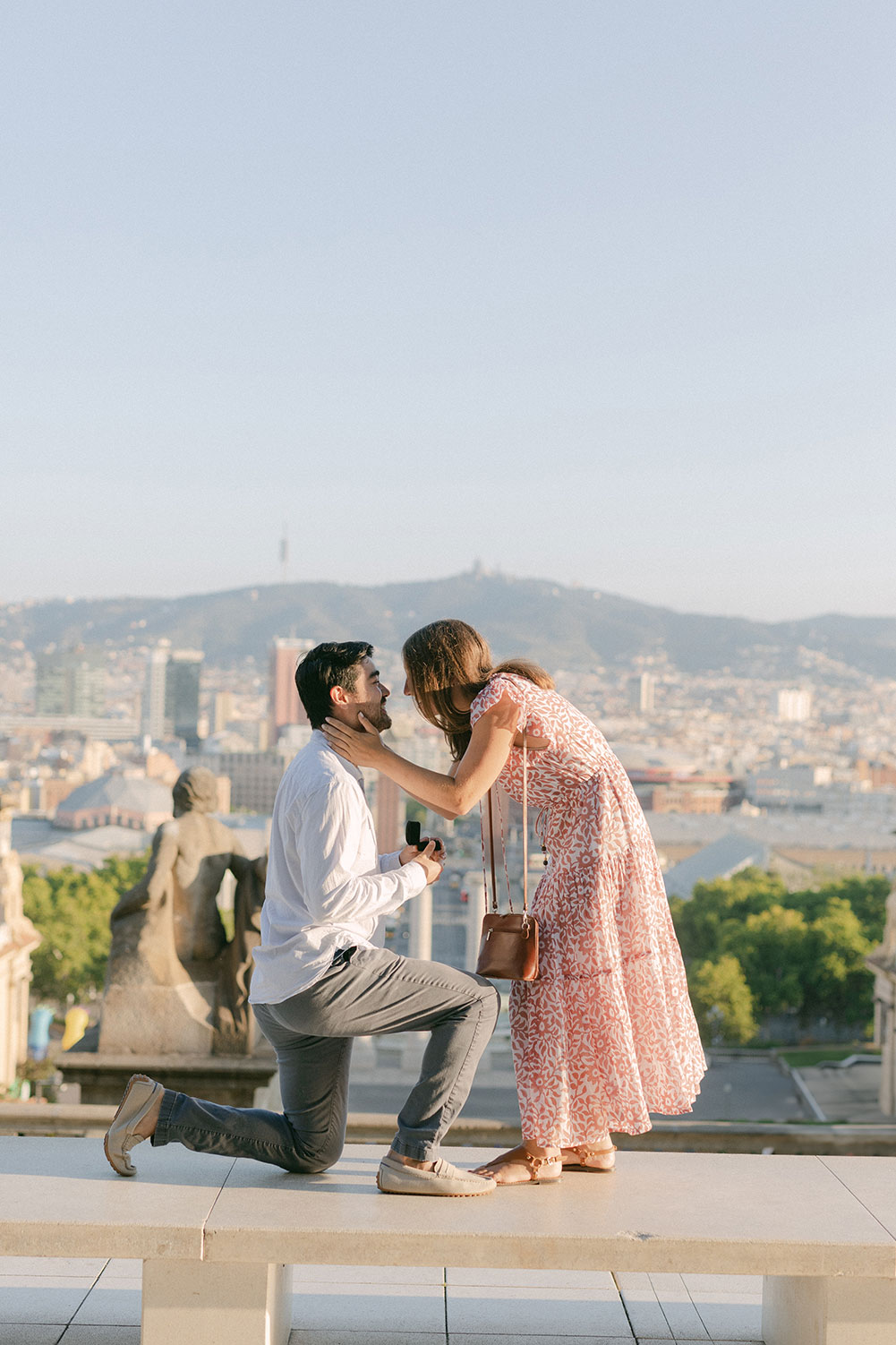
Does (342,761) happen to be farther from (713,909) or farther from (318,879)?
(713,909)

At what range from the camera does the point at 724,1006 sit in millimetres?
41375

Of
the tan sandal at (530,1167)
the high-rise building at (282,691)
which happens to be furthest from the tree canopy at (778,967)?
the high-rise building at (282,691)

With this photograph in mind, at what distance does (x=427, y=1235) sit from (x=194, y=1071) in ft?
10.9

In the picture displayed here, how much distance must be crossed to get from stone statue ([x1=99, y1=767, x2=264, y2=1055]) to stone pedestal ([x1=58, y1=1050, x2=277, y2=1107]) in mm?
71

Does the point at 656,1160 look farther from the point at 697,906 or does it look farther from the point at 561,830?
the point at 697,906

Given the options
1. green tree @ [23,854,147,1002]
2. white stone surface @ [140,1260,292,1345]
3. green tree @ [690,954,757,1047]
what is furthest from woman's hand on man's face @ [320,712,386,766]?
green tree @ [690,954,757,1047]

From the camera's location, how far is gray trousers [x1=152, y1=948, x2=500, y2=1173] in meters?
3.12

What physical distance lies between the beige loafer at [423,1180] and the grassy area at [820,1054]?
33917 mm

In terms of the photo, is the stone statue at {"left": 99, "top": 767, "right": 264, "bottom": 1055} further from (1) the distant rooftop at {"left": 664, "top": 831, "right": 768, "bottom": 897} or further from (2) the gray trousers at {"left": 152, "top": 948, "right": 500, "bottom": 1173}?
(1) the distant rooftop at {"left": 664, "top": 831, "right": 768, "bottom": 897}

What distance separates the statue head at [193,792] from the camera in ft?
20.7

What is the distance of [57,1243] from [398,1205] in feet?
2.52

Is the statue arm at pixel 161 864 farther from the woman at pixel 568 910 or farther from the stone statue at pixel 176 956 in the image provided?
the woman at pixel 568 910

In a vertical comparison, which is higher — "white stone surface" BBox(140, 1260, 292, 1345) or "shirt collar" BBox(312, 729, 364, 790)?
"shirt collar" BBox(312, 729, 364, 790)

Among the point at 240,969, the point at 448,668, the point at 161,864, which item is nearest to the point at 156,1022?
the point at 240,969
